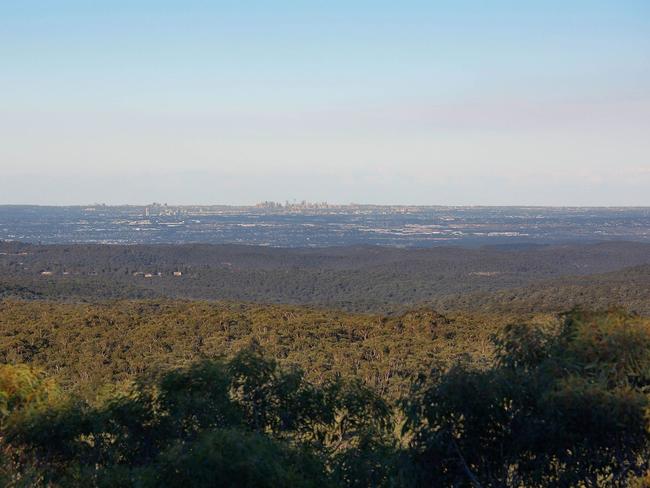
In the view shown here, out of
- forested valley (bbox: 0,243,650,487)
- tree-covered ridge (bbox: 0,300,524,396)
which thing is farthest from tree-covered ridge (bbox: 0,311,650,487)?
tree-covered ridge (bbox: 0,300,524,396)

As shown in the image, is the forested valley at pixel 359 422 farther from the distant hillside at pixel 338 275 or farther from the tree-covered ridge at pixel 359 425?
the distant hillside at pixel 338 275

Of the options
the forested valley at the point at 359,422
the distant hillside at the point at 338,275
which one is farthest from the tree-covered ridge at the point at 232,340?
the distant hillside at the point at 338,275

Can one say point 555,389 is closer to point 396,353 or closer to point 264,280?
point 396,353

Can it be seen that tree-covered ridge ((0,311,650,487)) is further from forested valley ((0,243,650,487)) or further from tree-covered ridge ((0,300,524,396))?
tree-covered ridge ((0,300,524,396))

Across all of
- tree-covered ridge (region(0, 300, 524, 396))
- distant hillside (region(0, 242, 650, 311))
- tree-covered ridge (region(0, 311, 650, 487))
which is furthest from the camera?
distant hillside (region(0, 242, 650, 311))

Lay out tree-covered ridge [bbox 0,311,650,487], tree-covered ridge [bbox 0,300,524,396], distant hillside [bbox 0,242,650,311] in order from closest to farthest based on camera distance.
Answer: tree-covered ridge [bbox 0,311,650,487] → tree-covered ridge [bbox 0,300,524,396] → distant hillside [bbox 0,242,650,311]

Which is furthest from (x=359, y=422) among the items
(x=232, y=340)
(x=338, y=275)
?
(x=338, y=275)
